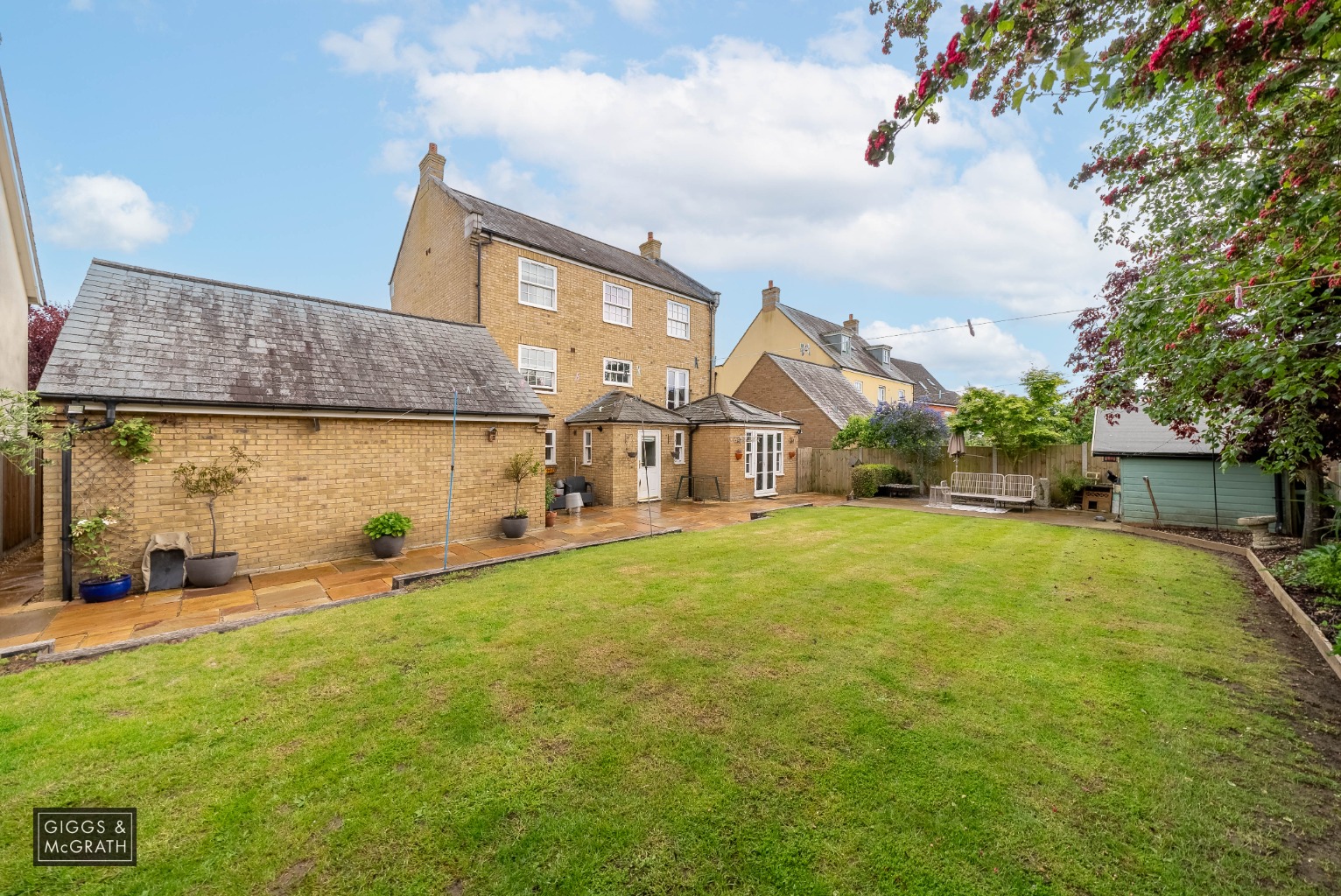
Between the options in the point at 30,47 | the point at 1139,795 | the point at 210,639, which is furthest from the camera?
the point at 30,47

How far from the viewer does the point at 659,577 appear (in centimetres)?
746

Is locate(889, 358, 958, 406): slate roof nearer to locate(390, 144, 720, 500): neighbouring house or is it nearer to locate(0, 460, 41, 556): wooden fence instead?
locate(390, 144, 720, 500): neighbouring house

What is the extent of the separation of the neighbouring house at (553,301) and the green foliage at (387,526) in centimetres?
548

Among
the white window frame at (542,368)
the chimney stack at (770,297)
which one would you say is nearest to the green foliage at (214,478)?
the white window frame at (542,368)

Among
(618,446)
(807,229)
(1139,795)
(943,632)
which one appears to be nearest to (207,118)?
(618,446)

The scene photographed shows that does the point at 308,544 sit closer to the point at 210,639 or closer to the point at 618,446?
the point at 210,639

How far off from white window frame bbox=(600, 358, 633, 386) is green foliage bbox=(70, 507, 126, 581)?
12.6 m

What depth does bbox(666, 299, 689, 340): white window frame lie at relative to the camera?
20172 millimetres

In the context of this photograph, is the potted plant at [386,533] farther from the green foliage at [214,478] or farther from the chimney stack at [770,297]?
the chimney stack at [770,297]

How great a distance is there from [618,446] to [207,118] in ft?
40.9

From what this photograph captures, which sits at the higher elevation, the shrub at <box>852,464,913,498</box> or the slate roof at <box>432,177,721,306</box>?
the slate roof at <box>432,177,721,306</box>

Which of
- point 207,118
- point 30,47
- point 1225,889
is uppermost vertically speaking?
point 207,118

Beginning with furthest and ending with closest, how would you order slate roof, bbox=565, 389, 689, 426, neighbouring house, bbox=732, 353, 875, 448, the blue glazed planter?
neighbouring house, bbox=732, 353, 875, 448 → slate roof, bbox=565, 389, 689, 426 → the blue glazed planter

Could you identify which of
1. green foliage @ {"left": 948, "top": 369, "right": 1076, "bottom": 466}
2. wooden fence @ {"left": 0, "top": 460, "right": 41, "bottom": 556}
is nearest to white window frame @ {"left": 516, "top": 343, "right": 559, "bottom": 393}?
wooden fence @ {"left": 0, "top": 460, "right": 41, "bottom": 556}
